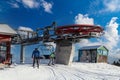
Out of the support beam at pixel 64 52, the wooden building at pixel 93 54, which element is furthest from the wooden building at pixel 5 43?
the wooden building at pixel 93 54

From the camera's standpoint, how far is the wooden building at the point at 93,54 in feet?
152

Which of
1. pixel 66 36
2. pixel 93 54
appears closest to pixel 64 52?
pixel 66 36

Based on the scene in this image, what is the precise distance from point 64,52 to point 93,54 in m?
13.9

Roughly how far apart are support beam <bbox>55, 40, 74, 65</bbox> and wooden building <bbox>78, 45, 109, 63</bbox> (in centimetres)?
1296

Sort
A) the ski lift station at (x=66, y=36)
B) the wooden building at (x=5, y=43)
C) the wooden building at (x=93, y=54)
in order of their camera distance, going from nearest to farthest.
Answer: the wooden building at (x=5, y=43) → the ski lift station at (x=66, y=36) → the wooden building at (x=93, y=54)

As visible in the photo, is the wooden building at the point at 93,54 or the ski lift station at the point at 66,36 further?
the wooden building at the point at 93,54

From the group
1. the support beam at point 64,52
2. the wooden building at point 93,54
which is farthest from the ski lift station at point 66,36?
the wooden building at point 93,54

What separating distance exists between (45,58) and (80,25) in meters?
6.84

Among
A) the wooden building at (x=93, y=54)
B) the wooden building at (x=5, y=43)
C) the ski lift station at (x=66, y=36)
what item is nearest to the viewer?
the wooden building at (x=5, y=43)

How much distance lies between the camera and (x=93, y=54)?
4672cm

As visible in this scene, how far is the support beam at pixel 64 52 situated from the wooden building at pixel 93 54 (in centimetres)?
1296

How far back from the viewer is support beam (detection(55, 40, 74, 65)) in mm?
33438

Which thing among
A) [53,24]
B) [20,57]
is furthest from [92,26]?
[20,57]

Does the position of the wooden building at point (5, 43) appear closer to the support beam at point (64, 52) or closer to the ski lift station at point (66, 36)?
the ski lift station at point (66, 36)
